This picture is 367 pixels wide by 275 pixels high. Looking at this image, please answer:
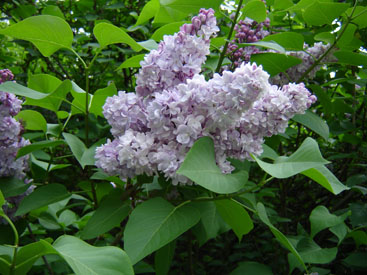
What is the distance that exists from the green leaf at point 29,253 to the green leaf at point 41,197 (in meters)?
0.35

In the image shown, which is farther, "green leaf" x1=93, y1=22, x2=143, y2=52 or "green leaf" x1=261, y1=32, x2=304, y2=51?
"green leaf" x1=261, y1=32, x2=304, y2=51

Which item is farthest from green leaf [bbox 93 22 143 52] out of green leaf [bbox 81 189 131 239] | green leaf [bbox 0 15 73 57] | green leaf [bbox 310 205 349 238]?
green leaf [bbox 310 205 349 238]

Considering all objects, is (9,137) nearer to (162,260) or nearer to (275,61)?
(162,260)

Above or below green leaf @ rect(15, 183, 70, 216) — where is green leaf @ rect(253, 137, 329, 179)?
above

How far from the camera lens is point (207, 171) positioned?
0.89 metres

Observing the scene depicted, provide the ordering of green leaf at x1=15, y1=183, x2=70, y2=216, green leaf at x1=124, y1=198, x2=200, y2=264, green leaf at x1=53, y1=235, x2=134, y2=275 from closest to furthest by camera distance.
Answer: green leaf at x1=53, y1=235, x2=134, y2=275 < green leaf at x1=124, y1=198, x2=200, y2=264 < green leaf at x1=15, y1=183, x2=70, y2=216

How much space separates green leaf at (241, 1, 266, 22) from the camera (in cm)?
128

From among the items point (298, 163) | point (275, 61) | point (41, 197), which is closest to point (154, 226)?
point (298, 163)

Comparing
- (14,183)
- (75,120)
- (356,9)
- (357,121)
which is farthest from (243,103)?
(75,120)

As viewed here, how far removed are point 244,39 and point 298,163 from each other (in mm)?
779

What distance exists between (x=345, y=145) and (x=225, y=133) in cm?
187

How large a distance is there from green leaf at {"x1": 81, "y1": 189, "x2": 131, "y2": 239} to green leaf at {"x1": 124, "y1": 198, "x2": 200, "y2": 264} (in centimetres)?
15

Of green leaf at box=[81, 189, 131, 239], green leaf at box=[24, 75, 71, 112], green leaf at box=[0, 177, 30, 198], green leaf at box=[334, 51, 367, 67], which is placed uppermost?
green leaf at box=[334, 51, 367, 67]

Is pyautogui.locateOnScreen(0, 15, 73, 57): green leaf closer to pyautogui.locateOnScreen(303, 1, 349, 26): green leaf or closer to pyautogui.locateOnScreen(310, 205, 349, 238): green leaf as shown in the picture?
pyautogui.locateOnScreen(303, 1, 349, 26): green leaf
